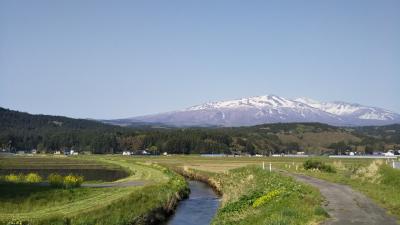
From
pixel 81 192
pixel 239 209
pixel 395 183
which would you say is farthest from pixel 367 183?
pixel 81 192

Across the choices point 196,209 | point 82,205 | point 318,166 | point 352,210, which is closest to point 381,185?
point 352,210

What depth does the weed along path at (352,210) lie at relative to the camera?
73.1 ft

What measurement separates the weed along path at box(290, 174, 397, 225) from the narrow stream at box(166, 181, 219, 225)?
9.96 metres

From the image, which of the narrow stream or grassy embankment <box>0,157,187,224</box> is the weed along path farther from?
grassy embankment <box>0,157,187,224</box>

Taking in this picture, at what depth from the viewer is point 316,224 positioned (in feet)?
70.1

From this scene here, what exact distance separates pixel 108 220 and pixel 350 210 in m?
13.6

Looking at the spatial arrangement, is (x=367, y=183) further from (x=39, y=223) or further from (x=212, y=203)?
(x=39, y=223)

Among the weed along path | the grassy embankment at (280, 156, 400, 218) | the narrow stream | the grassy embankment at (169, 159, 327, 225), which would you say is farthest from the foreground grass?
the narrow stream

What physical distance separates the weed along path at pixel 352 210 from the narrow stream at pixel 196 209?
9964 mm

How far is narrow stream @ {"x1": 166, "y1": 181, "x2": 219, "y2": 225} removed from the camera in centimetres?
3903

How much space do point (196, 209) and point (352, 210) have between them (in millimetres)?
21622

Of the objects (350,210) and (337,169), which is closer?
(350,210)

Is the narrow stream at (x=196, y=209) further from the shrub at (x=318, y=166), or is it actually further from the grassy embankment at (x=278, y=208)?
the shrub at (x=318, y=166)

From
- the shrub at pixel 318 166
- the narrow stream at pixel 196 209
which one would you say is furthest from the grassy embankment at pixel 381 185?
the shrub at pixel 318 166
